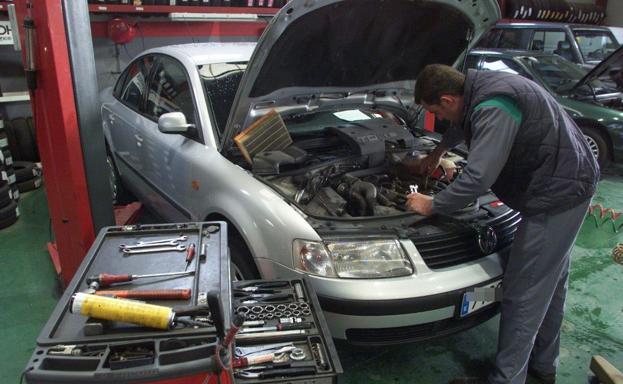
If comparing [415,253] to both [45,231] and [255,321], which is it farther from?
[45,231]

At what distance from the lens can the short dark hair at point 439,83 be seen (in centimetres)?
177

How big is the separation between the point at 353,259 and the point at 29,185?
3701 mm

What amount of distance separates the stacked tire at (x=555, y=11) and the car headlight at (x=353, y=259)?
26.7 feet

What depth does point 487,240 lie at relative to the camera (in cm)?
199

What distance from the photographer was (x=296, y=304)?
164 cm

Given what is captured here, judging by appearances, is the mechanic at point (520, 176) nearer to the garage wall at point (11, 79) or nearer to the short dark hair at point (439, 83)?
the short dark hair at point (439, 83)

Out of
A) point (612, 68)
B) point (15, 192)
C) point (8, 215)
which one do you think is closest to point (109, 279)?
point (8, 215)

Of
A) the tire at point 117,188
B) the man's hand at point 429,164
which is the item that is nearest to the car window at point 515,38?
the man's hand at point 429,164

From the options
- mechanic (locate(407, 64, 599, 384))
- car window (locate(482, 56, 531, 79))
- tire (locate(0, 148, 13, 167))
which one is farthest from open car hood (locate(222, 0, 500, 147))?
car window (locate(482, 56, 531, 79))

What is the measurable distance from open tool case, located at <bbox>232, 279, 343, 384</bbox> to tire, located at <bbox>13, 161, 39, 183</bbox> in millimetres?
3411

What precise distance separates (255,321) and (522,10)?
8784mm

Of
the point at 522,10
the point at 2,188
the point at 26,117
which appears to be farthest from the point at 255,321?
the point at 522,10

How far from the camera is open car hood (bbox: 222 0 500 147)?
6.68ft

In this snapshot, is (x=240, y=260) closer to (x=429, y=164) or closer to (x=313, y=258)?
(x=313, y=258)
